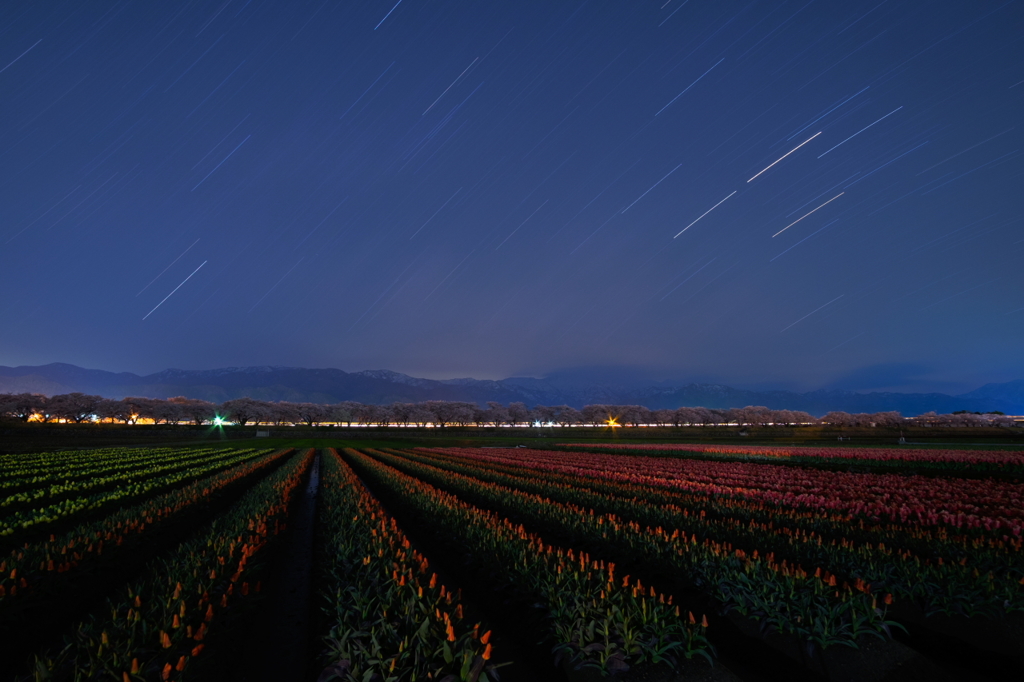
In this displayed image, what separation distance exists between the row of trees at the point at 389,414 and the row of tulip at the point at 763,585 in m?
127

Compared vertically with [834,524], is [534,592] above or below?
above

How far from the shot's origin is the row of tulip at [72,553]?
6355 millimetres

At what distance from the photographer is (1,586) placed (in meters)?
6.03

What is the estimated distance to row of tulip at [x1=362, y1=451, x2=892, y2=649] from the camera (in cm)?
552

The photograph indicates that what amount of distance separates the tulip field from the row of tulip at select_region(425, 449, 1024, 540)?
0.12m

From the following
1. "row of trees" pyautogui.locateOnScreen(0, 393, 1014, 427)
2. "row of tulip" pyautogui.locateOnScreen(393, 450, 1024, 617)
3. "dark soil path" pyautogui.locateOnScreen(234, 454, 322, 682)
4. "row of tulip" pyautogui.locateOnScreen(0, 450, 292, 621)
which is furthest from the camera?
"row of trees" pyautogui.locateOnScreen(0, 393, 1014, 427)

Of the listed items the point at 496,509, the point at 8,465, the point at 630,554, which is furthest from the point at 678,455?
the point at 8,465

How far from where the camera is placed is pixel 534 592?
717 cm

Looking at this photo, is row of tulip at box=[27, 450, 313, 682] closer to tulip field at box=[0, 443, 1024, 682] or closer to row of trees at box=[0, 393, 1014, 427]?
tulip field at box=[0, 443, 1024, 682]

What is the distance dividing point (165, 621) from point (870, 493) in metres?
19.8

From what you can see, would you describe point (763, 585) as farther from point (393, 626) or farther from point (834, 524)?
point (834, 524)

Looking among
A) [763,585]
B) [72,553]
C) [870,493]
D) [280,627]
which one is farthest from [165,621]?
[870,493]

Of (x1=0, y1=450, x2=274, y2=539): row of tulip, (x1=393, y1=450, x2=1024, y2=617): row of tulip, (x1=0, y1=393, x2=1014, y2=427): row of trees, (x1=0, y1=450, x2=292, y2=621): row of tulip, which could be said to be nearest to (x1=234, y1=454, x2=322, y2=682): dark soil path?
(x1=0, y1=450, x2=292, y2=621): row of tulip

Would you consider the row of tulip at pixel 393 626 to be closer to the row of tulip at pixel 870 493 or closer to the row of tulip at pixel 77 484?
the row of tulip at pixel 870 493
